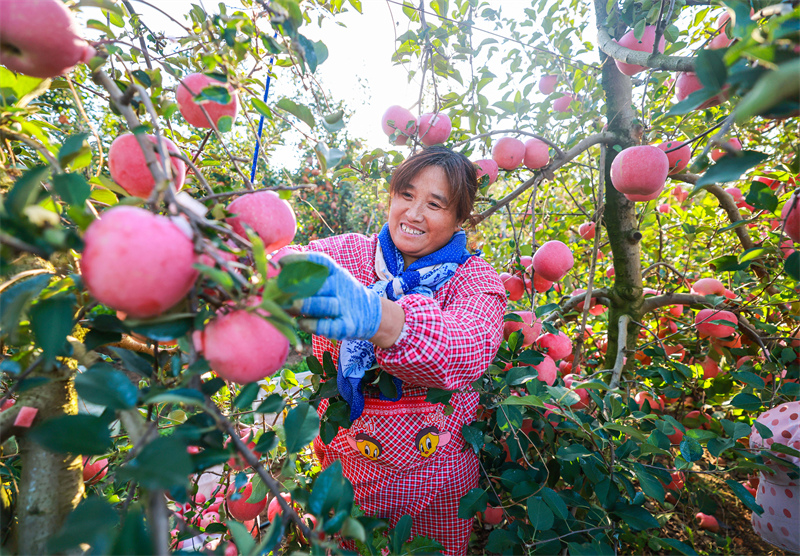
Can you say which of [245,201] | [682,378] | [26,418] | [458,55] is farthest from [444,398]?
[458,55]

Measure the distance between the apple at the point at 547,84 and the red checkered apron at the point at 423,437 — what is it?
1.30 m

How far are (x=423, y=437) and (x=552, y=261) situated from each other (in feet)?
2.68

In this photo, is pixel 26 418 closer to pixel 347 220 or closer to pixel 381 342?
pixel 381 342

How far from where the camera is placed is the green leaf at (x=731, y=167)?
0.46 meters

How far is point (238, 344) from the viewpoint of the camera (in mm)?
416

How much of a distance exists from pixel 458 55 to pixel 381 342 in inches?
51.5

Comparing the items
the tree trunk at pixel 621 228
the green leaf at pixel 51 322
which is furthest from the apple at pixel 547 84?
the green leaf at pixel 51 322

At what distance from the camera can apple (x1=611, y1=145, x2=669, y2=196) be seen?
1.18m

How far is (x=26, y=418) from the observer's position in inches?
23.7

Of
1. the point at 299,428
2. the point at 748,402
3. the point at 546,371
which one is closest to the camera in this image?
the point at 299,428

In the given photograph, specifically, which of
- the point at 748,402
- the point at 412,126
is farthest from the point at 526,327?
the point at 412,126

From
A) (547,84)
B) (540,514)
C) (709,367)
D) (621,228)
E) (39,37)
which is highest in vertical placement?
(547,84)

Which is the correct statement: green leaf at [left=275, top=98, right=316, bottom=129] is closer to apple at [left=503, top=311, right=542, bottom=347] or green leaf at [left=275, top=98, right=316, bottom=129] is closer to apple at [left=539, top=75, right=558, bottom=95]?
apple at [left=503, top=311, right=542, bottom=347]

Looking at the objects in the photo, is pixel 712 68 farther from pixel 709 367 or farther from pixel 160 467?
pixel 709 367
